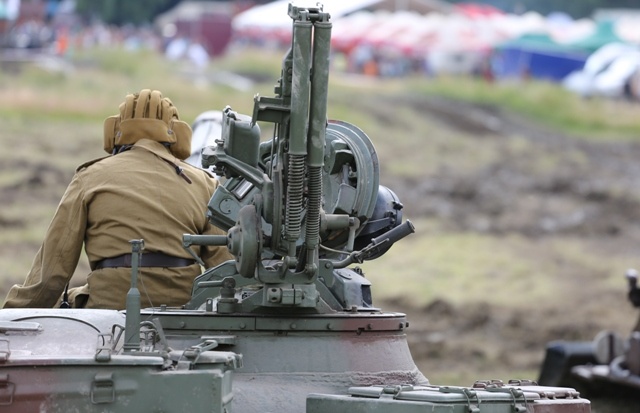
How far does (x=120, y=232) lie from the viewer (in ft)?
24.3

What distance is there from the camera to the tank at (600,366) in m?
14.2

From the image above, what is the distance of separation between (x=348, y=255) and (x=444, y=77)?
39616 millimetres

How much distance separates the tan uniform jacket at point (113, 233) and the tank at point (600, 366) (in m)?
7.38

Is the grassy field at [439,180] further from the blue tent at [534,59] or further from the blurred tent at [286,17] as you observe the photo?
the blurred tent at [286,17]

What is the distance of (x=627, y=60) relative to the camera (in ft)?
158

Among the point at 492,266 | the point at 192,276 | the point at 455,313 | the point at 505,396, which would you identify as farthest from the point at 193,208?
the point at 492,266

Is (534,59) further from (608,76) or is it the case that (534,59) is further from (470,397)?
(470,397)

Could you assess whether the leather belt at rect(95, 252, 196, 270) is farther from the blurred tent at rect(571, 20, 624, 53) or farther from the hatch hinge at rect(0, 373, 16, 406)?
the blurred tent at rect(571, 20, 624, 53)

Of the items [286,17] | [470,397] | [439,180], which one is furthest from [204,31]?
[470,397]

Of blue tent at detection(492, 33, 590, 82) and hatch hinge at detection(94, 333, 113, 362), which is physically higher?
blue tent at detection(492, 33, 590, 82)

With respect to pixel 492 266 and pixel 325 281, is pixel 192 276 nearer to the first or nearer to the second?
pixel 325 281

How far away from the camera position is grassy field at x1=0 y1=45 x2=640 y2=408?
19.0m

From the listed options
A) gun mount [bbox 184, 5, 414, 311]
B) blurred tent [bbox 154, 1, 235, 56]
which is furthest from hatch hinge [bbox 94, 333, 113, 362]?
blurred tent [bbox 154, 1, 235, 56]

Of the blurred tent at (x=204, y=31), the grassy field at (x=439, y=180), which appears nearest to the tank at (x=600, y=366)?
the grassy field at (x=439, y=180)
